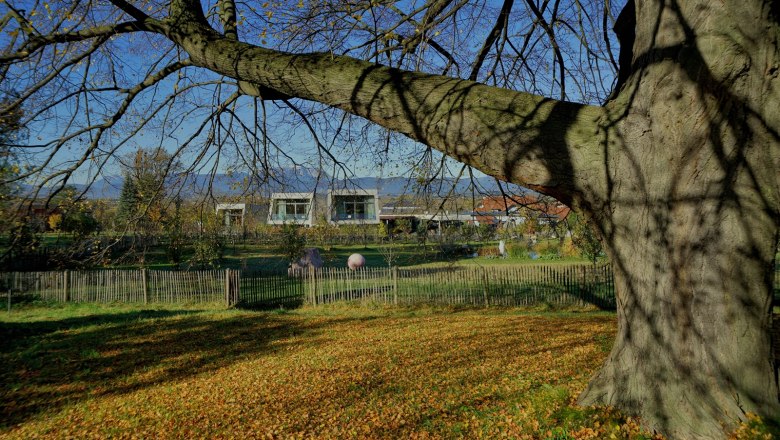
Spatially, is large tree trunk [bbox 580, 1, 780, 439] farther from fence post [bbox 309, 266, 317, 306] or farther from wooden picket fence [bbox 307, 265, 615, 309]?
fence post [bbox 309, 266, 317, 306]

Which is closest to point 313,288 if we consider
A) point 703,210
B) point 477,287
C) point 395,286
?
point 395,286

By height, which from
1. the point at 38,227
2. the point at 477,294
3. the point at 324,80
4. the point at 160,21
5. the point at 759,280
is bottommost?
the point at 477,294

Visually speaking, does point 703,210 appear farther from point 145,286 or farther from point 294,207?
point 294,207

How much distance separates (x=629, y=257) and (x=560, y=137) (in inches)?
36.4

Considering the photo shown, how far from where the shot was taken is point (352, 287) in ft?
52.3

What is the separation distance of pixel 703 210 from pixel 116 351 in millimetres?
9045

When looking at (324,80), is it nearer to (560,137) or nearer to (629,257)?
(560,137)

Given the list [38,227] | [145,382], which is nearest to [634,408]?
[145,382]

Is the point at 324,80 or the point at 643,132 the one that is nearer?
the point at 643,132

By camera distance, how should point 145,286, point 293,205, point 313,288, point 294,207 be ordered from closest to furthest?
point 313,288
point 145,286
point 293,205
point 294,207

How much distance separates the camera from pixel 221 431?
4.24 metres

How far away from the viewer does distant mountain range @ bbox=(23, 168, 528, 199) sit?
283 inches

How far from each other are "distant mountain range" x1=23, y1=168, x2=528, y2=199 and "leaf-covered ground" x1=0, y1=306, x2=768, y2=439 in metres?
2.44

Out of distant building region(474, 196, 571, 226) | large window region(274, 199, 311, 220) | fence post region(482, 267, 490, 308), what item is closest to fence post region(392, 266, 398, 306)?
fence post region(482, 267, 490, 308)
